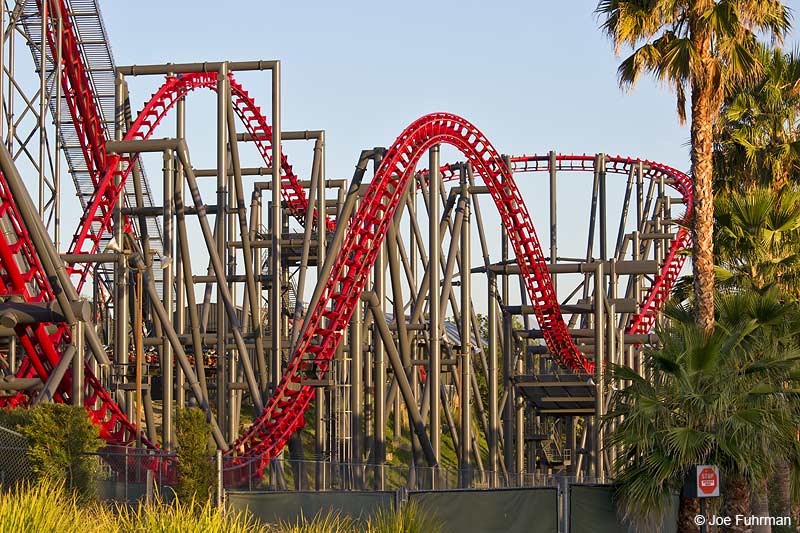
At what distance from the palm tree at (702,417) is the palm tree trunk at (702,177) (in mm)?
1264

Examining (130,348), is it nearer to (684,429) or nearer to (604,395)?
(604,395)

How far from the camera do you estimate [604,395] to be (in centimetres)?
2720

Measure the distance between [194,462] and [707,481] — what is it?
593 cm

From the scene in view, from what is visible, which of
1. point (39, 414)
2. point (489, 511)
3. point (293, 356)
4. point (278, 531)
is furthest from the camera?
point (293, 356)

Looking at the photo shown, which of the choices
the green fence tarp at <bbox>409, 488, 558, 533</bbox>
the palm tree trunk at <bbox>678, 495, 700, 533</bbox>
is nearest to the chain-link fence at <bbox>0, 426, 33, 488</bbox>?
the green fence tarp at <bbox>409, 488, 558, 533</bbox>

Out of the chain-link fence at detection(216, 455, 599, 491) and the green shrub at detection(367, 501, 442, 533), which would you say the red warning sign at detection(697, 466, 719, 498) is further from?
the chain-link fence at detection(216, 455, 599, 491)

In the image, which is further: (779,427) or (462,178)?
(462,178)

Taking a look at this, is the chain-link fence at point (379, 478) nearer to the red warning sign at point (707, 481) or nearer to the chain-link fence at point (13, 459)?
the chain-link fence at point (13, 459)

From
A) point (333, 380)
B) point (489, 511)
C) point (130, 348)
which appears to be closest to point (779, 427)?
point (489, 511)

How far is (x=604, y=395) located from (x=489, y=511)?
14909 mm

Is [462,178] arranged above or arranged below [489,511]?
above

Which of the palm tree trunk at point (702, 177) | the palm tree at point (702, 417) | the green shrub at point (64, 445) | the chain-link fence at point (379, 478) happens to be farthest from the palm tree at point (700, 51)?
the green shrub at point (64, 445)

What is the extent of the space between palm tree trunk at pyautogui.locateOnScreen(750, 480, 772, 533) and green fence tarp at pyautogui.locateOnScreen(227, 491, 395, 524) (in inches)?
196

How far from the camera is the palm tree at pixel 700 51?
661 inches
